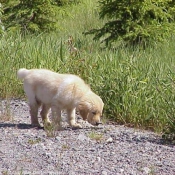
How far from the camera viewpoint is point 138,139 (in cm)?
792

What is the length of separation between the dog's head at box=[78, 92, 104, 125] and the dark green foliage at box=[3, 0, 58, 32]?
29.7ft

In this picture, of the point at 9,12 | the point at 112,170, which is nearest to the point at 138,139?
the point at 112,170

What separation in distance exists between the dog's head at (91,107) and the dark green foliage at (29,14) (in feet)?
29.7

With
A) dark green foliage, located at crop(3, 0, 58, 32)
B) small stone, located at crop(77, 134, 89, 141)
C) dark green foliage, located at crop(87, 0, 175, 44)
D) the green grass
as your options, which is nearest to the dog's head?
small stone, located at crop(77, 134, 89, 141)

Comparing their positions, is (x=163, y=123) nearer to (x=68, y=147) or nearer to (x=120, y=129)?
(x=120, y=129)

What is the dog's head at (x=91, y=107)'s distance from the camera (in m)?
8.41

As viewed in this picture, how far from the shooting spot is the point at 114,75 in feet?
32.7

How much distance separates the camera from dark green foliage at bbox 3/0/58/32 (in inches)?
687

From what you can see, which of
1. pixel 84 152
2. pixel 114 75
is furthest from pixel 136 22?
pixel 84 152

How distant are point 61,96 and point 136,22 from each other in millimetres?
7175

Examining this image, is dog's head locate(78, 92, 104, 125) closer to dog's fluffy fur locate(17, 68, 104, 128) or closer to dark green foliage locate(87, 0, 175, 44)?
dog's fluffy fur locate(17, 68, 104, 128)

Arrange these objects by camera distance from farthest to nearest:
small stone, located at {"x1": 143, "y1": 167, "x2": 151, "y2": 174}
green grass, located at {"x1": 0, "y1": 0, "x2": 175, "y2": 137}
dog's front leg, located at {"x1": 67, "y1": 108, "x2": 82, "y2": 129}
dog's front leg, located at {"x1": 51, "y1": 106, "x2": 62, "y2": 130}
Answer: green grass, located at {"x1": 0, "y1": 0, "x2": 175, "y2": 137} → dog's front leg, located at {"x1": 67, "y1": 108, "x2": 82, "y2": 129} → dog's front leg, located at {"x1": 51, "y1": 106, "x2": 62, "y2": 130} → small stone, located at {"x1": 143, "y1": 167, "x2": 151, "y2": 174}

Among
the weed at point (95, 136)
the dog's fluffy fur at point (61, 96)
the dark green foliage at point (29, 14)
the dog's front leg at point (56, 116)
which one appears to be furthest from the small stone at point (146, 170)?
the dark green foliage at point (29, 14)

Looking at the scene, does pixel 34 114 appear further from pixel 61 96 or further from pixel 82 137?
pixel 82 137
